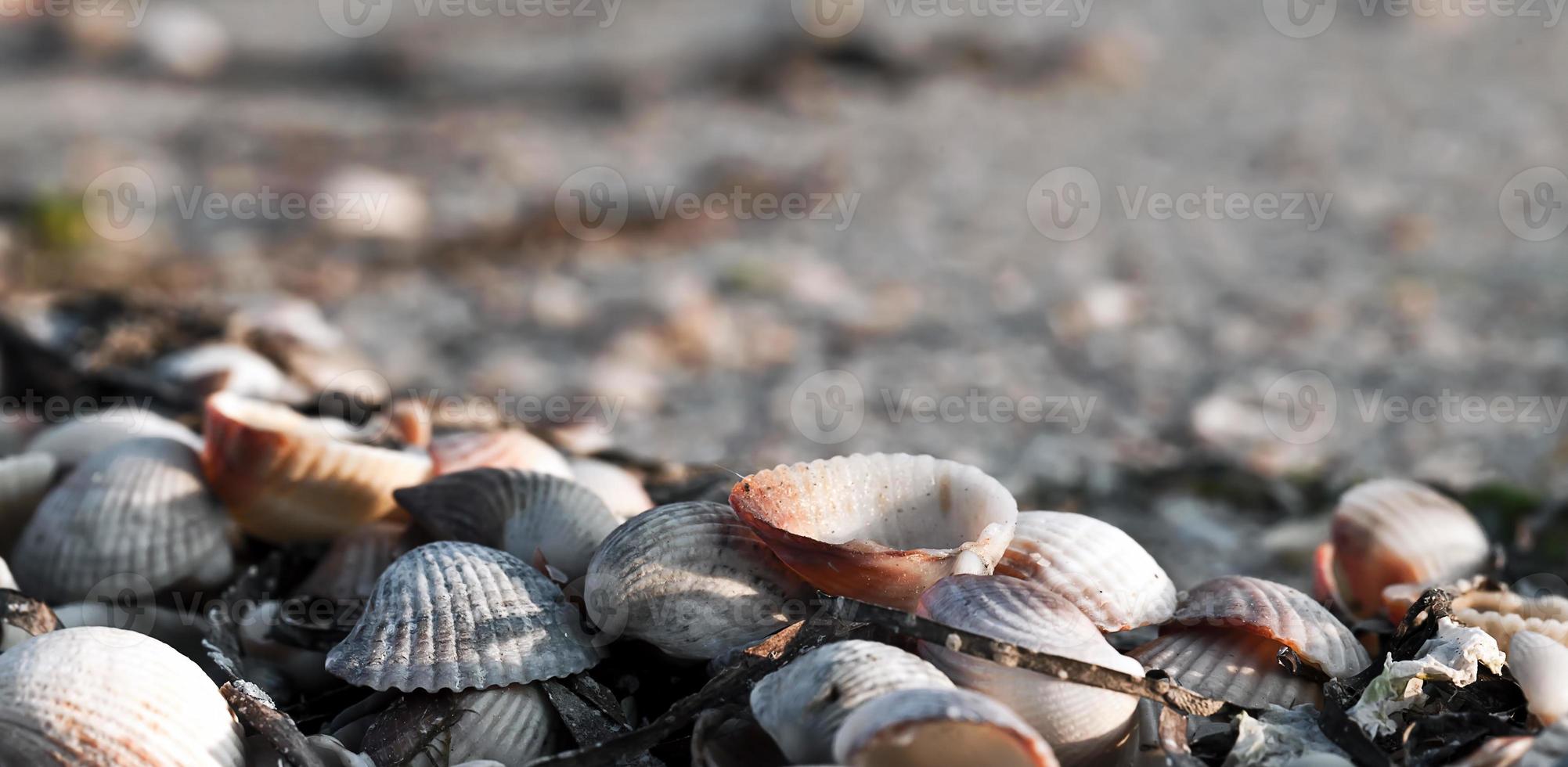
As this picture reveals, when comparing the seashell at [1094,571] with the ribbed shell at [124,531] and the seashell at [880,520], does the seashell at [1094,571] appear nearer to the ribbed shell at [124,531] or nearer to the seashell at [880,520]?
the seashell at [880,520]

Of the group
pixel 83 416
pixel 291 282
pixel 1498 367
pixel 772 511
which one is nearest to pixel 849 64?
pixel 291 282

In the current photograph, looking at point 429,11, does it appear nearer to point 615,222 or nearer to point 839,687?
point 615,222

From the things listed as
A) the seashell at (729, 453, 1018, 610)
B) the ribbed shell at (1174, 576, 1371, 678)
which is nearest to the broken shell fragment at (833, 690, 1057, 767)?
the seashell at (729, 453, 1018, 610)

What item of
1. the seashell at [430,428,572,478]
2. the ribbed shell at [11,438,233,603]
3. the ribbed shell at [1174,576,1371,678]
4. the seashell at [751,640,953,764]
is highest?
the seashell at [751,640,953,764]

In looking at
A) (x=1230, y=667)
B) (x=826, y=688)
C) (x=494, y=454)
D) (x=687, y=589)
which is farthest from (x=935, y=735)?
(x=494, y=454)

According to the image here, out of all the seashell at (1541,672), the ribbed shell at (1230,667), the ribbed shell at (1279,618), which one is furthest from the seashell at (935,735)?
the seashell at (1541,672)

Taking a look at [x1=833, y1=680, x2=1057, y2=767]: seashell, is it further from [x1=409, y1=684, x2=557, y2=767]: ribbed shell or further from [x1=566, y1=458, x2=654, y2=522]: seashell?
[x1=566, y1=458, x2=654, y2=522]: seashell
